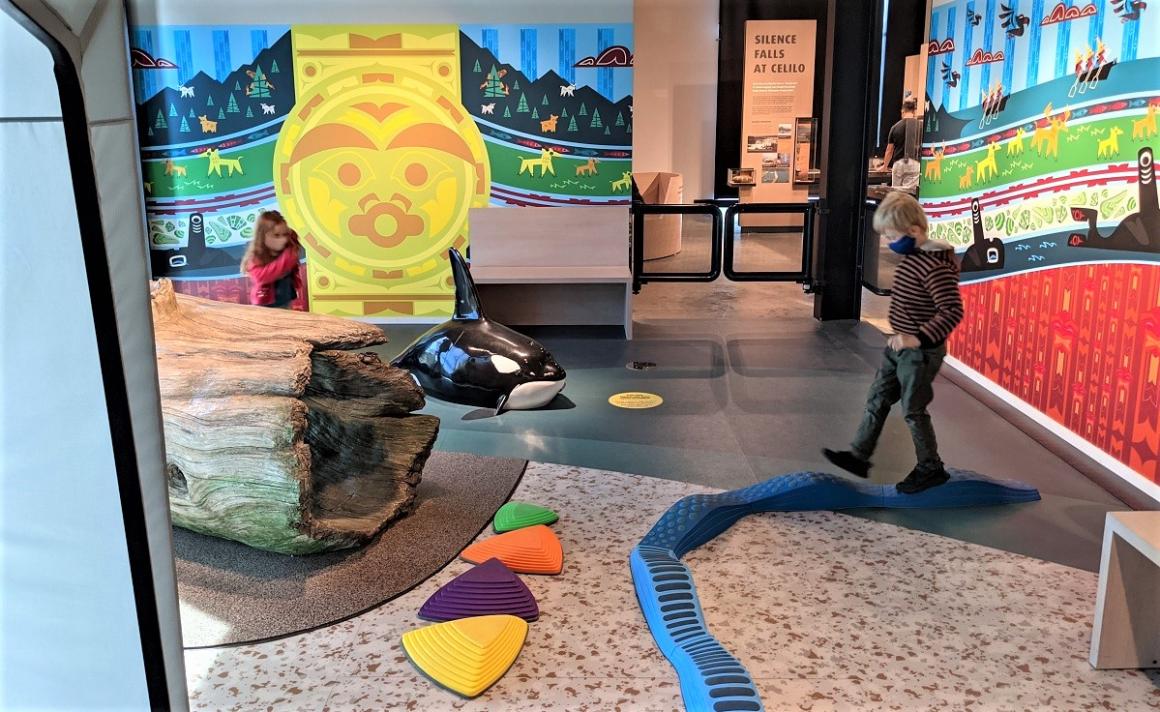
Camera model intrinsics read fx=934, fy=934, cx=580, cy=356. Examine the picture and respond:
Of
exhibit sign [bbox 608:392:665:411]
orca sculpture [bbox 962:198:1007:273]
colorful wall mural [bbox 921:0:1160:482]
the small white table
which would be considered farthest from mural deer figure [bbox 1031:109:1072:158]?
the small white table

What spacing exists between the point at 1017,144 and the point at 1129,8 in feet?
3.41

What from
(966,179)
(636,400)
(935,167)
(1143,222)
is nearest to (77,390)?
(636,400)

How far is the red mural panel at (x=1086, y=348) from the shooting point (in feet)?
12.3

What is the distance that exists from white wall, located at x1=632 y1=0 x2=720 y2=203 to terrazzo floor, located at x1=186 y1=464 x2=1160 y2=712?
913 centimetres

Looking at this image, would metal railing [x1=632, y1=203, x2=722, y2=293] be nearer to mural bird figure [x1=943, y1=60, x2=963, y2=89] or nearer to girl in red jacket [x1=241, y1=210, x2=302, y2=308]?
mural bird figure [x1=943, y1=60, x2=963, y2=89]

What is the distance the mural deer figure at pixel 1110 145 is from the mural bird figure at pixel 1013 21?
951 mm

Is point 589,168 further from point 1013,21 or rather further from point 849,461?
point 849,461

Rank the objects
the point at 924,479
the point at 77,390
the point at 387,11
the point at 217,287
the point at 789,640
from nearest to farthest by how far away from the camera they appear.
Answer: the point at 77,390, the point at 789,640, the point at 924,479, the point at 387,11, the point at 217,287

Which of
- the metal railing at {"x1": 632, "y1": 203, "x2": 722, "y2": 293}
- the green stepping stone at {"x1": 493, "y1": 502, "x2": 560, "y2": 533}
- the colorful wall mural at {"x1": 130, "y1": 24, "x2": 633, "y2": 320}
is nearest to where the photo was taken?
the green stepping stone at {"x1": 493, "y1": 502, "x2": 560, "y2": 533}

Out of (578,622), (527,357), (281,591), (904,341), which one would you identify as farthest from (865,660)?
(527,357)

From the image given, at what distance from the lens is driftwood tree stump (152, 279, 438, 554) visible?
9.96 ft

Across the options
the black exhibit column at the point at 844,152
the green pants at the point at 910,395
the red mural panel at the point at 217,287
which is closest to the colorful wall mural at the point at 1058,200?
the green pants at the point at 910,395

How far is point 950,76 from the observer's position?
18.2 feet

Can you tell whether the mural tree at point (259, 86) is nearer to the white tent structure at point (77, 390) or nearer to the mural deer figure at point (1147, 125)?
the white tent structure at point (77, 390)
